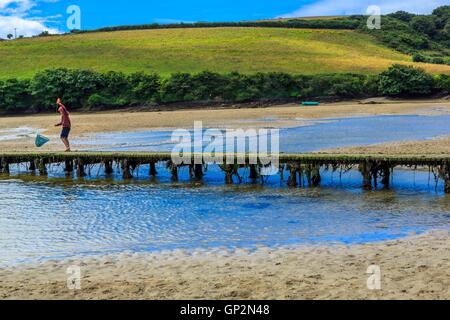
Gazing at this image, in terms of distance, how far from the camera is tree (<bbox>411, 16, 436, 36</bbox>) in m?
128

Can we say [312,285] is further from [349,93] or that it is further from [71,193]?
[349,93]

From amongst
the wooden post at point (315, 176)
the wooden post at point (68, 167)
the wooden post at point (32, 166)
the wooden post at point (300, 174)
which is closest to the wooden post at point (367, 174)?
the wooden post at point (315, 176)

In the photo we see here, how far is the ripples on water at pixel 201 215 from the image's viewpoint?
1334cm

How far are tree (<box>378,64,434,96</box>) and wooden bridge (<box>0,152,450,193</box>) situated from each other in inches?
1986

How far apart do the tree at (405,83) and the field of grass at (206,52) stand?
9.48 meters

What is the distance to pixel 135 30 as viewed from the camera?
382 feet

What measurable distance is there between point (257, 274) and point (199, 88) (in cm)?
6208

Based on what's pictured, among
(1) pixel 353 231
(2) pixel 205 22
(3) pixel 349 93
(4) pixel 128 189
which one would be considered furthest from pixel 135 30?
(1) pixel 353 231

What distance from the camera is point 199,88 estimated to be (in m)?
71.6

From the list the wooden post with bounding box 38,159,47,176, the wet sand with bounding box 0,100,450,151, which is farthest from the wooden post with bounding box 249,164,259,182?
the wet sand with bounding box 0,100,450,151

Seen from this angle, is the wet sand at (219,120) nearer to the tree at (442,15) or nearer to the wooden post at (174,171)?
the wooden post at (174,171)

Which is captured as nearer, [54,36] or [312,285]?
[312,285]

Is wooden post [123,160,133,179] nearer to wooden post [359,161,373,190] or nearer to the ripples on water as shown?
the ripples on water
